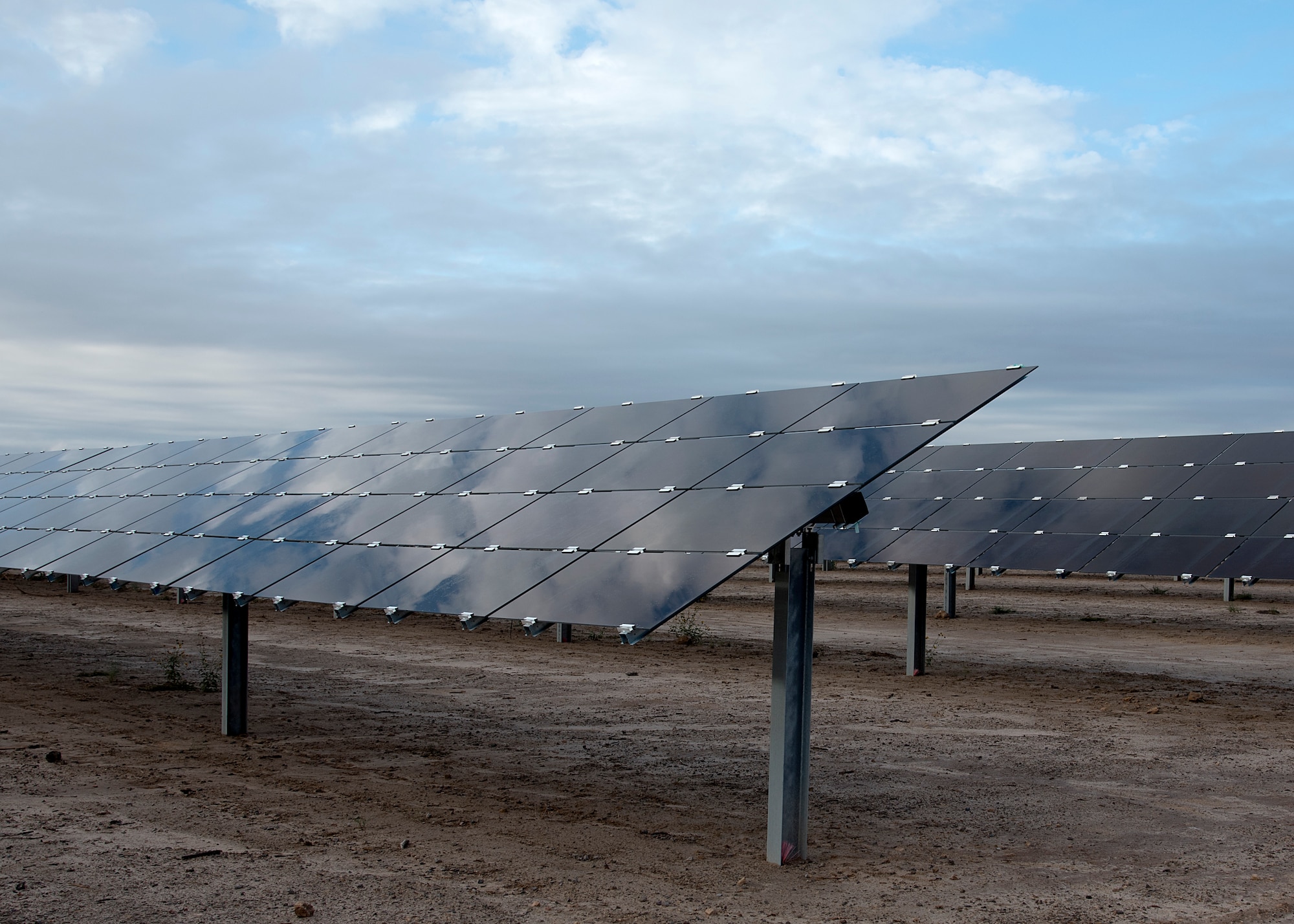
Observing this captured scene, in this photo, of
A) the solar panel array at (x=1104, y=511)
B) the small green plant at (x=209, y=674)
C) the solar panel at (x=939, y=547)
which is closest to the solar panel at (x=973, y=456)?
the solar panel array at (x=1104, y=511)

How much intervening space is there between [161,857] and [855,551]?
15.8 metres

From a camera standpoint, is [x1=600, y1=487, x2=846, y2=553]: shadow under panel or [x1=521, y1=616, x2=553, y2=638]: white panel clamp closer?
[x1=600, y1=487, x2=846, y2=553]: shadow under panel

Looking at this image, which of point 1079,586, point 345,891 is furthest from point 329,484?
point 1079,586

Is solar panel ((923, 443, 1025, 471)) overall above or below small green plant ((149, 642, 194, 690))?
above

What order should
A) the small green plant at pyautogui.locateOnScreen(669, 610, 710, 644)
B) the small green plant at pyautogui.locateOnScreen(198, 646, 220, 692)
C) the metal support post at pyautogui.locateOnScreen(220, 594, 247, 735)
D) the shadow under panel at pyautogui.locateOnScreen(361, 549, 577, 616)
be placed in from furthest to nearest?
the small green plant at pyautogui.locateOnScreen(669, 610, 710, 644) → the small green plant at pyautogui.locateOnScreen(198, 646, 220, 692) → the metal support post at pyautogui.locateOnScreen(220, 594, 247, 735) → the shadow under panel at pyautogui.locateOnScreen(361, 549, 577, 616)

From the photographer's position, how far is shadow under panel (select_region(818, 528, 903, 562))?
858 inches

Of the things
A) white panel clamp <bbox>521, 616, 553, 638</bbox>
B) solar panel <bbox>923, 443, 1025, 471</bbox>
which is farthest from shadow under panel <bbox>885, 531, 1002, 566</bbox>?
white panel clamp <bbox>521, 616, 553, 638</bbox>

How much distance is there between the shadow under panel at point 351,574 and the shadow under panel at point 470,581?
0.77 ft

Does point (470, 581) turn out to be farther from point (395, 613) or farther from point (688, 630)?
point (688, 630)

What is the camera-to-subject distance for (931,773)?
41.5 feet

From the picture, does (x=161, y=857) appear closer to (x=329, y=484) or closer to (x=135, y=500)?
(x=329, y=484)

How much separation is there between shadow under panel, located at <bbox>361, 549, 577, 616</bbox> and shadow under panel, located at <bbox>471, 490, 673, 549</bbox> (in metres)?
0.21

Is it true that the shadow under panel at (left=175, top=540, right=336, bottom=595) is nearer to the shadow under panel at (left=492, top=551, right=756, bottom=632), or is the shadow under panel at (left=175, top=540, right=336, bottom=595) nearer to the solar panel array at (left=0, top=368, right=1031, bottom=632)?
the solar panel array at (left=0, top=368, right=1031, bottom=632)

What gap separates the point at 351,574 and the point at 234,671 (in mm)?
3577
